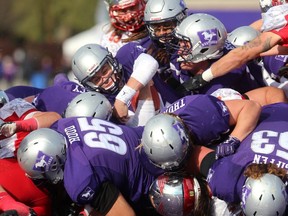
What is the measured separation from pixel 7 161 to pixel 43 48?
21007 mm

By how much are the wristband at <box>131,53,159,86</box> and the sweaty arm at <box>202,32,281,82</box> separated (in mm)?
391

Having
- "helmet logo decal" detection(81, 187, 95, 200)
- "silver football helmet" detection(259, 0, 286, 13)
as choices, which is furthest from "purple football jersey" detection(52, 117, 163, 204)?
"silver football helmet" detection(259, 0, 286, 13)

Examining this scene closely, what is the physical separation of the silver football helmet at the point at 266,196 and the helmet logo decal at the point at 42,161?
132cm

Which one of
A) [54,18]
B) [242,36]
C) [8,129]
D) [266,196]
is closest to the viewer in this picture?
[266,196]

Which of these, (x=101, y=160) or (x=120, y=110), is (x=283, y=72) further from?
(x=101, y=160)

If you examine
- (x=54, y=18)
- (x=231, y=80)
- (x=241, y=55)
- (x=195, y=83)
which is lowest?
(x=54, y=18)

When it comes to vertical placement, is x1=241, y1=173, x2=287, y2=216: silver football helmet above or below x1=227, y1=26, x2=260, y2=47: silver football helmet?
below

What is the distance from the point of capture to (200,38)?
5.73 m

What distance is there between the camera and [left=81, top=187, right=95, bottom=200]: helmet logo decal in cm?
488

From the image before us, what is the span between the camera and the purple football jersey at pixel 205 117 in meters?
5.09

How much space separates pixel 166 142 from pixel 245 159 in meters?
0.52

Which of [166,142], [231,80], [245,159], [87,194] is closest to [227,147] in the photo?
[245,159]

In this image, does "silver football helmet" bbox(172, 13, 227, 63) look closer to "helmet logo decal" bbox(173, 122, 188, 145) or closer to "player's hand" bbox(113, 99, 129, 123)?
"player's hand" bbox(113, 99, 129, 123)

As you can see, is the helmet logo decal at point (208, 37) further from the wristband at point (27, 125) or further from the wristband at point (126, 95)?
the wristband at point (27, 125)
